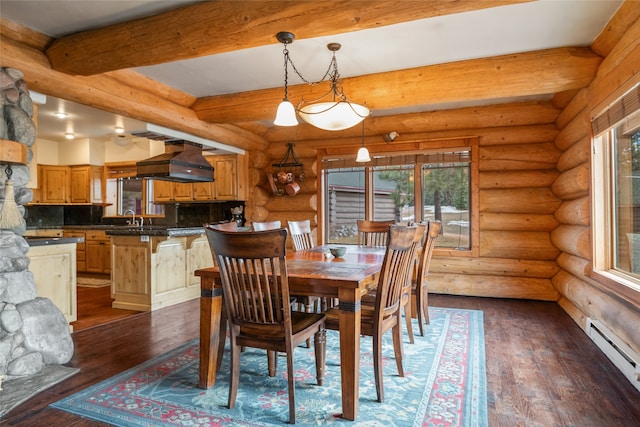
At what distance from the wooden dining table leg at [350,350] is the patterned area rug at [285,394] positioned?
0.29 feet

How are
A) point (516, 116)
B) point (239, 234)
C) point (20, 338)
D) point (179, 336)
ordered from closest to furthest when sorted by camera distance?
point (239, 234), point (20, 338), point (179, 336), point (516, 116)

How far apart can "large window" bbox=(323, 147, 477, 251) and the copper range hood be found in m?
1.93

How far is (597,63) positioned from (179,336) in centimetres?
441

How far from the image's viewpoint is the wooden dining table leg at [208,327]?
8.04 ft

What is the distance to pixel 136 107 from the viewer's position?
4008 mm

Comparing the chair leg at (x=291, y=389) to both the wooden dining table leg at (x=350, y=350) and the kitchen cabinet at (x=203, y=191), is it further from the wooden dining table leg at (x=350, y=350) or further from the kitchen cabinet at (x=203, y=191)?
the kitchen cabinet at (x=203, y=191)

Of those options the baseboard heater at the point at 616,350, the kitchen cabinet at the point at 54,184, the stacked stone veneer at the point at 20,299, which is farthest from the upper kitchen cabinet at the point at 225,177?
the baseboard heater at the point at 616,350

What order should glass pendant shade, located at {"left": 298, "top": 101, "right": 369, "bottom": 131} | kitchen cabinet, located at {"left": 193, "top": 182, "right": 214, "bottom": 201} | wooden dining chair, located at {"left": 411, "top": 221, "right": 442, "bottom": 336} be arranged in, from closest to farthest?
1. glass pendant shade, located at {"left": 298, "top": 101, "right": 369, "bottom": 131}
2. wooden dining chair, located at {"left": 411, "top": 221, "right": 442, "bottom": 336}
3. kitchen cabinet, located at {"left": 193, "top": 182, "right": 214, "bottom": 201}

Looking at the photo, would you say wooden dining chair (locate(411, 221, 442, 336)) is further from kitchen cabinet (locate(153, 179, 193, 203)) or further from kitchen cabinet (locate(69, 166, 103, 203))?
kitchen cabinet (locate(69, 166, 103, 203))

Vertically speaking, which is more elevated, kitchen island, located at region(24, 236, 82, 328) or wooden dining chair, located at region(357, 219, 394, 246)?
wooden dining chair, located at region(357, 219, 394, 246)

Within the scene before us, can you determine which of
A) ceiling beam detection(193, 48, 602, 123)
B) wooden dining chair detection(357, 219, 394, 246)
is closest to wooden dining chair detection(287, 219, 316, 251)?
wooden dining chair detection(357, 219, 394, 246)

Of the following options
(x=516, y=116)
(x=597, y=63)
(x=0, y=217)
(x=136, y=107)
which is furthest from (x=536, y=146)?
(x=0, y=217)

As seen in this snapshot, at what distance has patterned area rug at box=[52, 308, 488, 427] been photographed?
2102 millimetres

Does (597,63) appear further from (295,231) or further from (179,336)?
(179,336)
